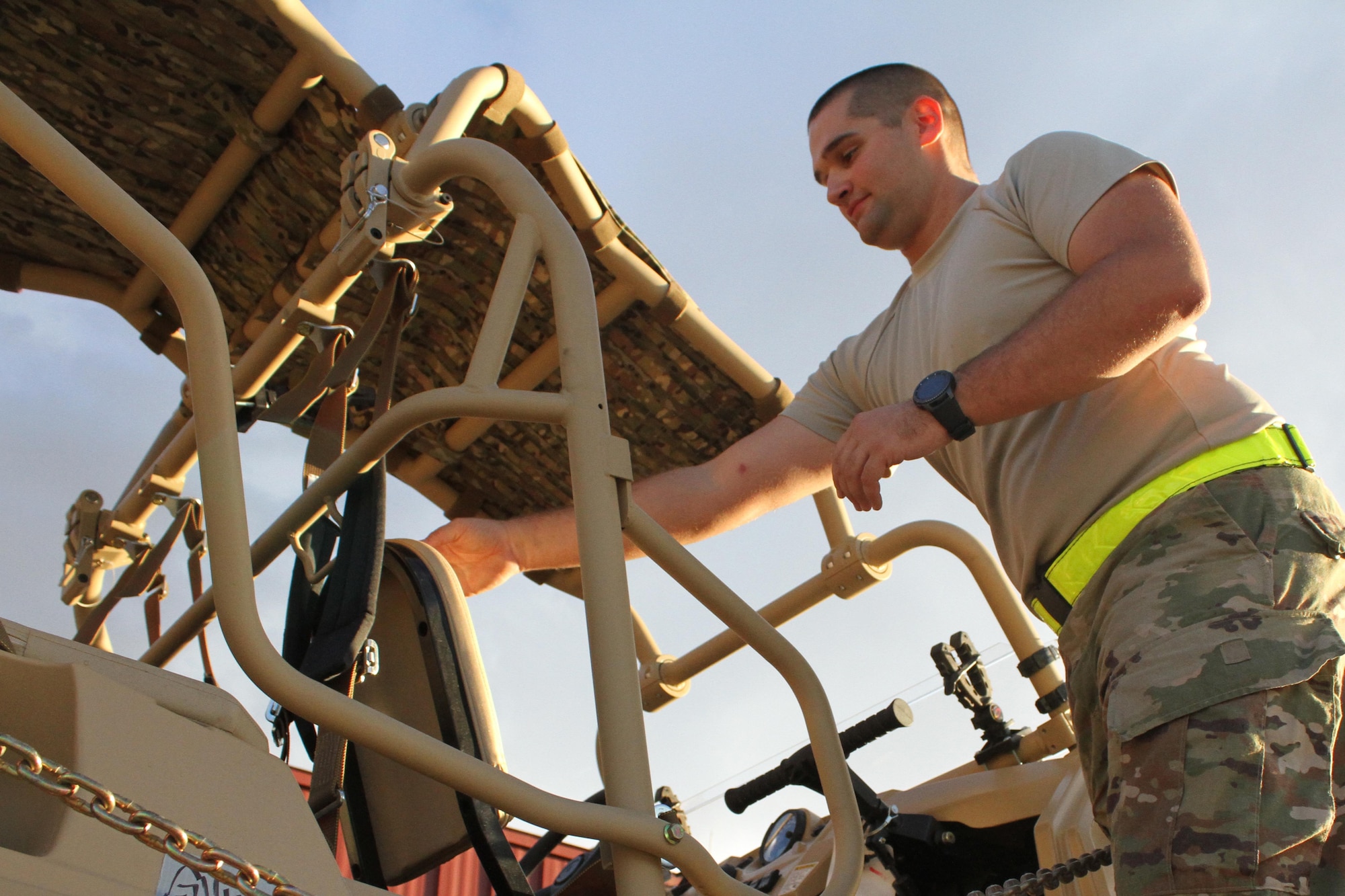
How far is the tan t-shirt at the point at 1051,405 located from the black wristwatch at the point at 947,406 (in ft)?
0.79

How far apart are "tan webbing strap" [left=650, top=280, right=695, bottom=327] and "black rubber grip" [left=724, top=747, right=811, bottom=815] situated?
1161 millimetres

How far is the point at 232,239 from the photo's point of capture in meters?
3.00

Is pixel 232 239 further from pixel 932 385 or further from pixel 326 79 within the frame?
pixel 932 385

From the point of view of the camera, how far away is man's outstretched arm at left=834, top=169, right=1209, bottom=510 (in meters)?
1.60

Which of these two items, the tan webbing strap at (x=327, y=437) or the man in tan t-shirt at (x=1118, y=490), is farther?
the tan webbing strap at (x=327, y=437)

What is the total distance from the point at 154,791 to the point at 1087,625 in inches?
48.4

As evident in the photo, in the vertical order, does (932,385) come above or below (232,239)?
below

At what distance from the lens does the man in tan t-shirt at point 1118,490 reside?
4.34ft

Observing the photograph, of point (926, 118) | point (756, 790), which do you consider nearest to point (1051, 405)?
point (926, 118)

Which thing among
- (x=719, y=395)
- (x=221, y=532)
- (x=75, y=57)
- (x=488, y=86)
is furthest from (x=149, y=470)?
(x=221, y=532)

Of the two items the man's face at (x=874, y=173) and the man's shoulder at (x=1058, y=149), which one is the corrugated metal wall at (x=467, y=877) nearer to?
the man's face at (x=874, y=173)

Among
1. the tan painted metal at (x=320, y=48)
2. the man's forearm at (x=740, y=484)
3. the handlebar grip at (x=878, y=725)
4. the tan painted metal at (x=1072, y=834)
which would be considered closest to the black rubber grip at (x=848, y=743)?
the handlebar grip at (x=878, y=725)

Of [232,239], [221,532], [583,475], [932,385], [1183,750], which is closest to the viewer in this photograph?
[221,532]

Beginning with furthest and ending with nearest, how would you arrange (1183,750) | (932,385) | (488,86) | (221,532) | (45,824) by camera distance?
(488,86) → (932,385) → (1183,750) → (221,532) → (45,824)
